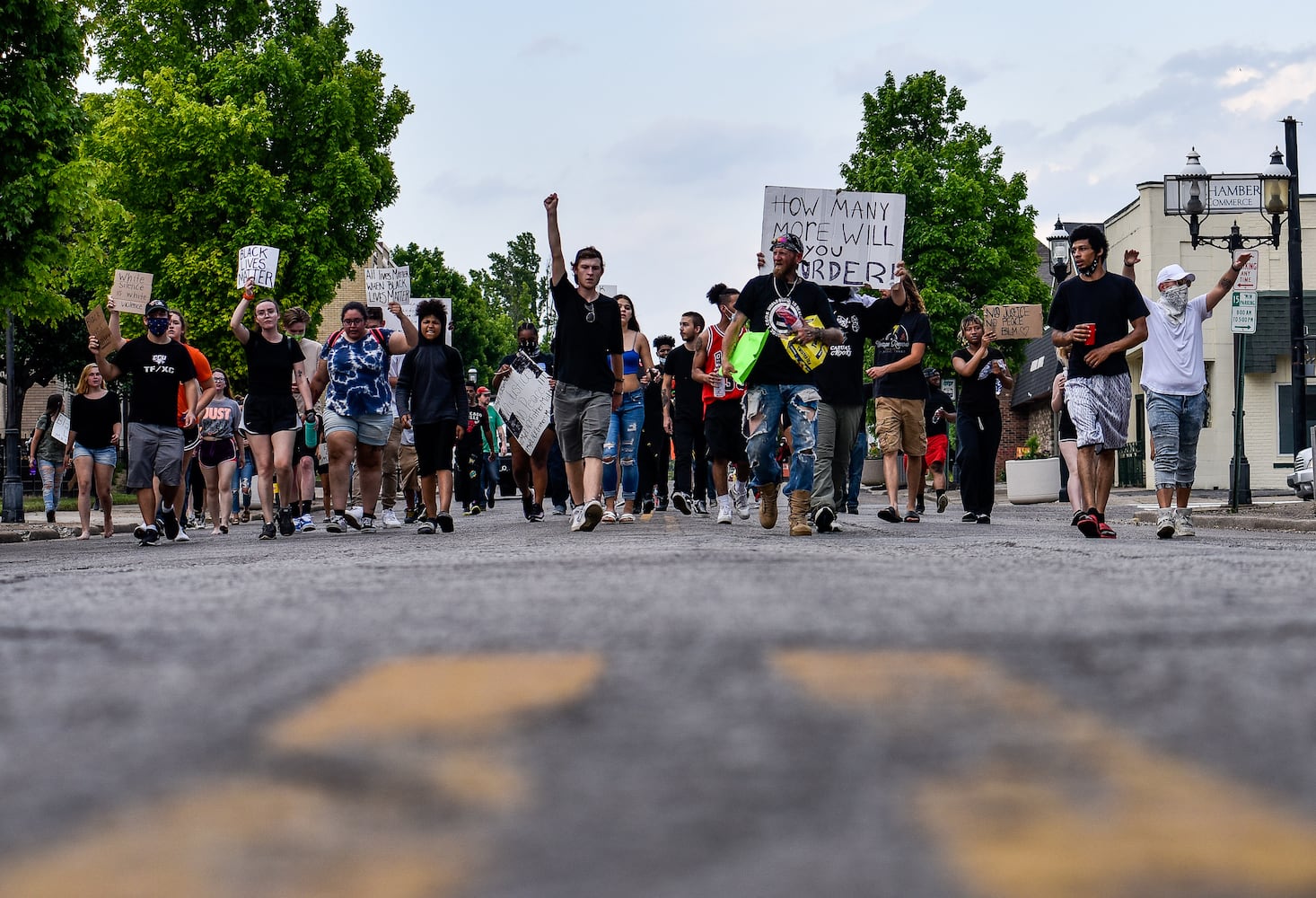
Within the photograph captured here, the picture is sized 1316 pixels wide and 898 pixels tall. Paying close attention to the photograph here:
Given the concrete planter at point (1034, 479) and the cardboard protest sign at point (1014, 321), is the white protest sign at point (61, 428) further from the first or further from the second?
the concrete planter at point (1034, 479)

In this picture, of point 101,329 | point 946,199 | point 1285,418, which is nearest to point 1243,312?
point 101,329

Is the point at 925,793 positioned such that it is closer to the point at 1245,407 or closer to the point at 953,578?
the point at 953,578

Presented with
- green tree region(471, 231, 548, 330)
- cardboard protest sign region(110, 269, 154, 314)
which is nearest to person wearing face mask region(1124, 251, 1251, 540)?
cardboard protest sign region(110, 269, 154, 314)

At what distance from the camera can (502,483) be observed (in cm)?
3194

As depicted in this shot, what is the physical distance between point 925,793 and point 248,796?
592 mm

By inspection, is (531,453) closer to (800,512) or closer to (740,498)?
(740,498)

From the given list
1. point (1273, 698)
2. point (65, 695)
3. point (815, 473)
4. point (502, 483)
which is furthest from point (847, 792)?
point (502, 483)

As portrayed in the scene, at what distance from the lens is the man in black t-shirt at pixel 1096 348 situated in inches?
342

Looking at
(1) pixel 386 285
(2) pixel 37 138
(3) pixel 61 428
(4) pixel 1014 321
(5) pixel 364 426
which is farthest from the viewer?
(1) pixel 386 285

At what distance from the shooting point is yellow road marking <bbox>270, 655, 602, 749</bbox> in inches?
61.1

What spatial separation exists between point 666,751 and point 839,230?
14.0 metres

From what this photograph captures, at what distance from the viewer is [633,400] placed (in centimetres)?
1194

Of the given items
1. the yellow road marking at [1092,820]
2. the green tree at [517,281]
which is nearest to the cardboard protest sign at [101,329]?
the yellow road marking at [1092,820]

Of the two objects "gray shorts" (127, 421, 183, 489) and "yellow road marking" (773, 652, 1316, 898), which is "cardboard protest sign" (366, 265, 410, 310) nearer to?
"gray shorts" (127, 421, 183, 489)
